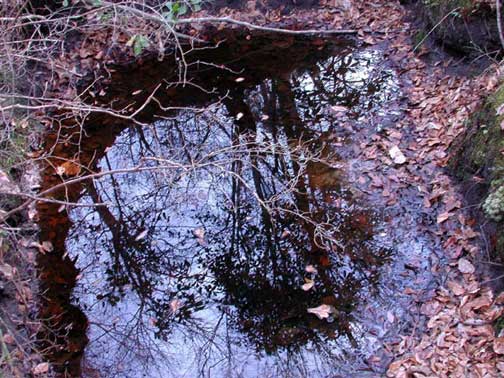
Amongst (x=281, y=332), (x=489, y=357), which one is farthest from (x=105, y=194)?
(x=489, y=357)

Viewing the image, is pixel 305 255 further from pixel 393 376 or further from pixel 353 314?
pixel 393 376

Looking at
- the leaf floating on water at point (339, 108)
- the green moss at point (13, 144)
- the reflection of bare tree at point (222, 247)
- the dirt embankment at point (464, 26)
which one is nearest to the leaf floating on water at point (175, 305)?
the reflection of bare tree at point (222, 247)

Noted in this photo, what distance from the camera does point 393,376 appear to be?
3.63 metres

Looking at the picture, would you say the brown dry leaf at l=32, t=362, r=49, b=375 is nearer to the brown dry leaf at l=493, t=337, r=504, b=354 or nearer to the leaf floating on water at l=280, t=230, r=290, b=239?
the leaf floating on water at l=280, t=230, r=290, b=239

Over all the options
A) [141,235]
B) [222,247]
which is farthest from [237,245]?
[141,235]

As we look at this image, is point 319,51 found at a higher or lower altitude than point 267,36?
lower

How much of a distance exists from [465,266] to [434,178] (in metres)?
1.23

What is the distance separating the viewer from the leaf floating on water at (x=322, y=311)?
426cm

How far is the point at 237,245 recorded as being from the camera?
512cm

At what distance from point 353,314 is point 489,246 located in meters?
1.20

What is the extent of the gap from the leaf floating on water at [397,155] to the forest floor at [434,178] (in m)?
0.02

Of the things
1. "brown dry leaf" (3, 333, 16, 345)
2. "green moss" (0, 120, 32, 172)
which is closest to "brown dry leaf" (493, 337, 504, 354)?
"brown dry leaf" (3, 333, 16, 345)

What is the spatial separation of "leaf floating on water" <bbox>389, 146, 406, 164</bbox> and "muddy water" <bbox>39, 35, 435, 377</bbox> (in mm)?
323

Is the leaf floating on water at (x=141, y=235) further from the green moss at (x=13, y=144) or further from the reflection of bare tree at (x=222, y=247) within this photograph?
the green moss at (x=13, y=144)
